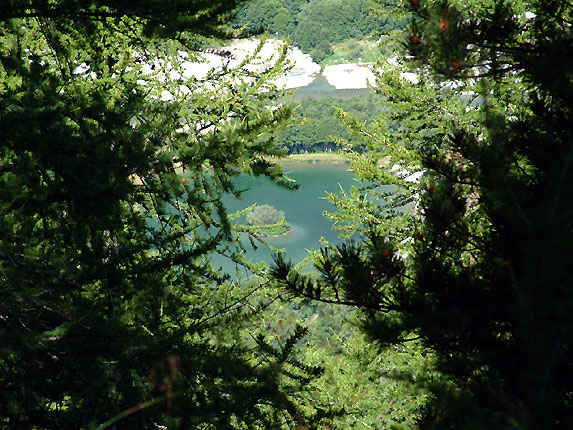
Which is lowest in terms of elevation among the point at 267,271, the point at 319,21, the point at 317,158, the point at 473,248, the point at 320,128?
the point at 317,158

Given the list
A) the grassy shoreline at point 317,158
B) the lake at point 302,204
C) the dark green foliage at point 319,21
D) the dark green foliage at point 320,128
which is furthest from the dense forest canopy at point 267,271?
the dark green foliage at point 319,21

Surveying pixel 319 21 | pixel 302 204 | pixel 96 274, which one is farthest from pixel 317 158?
pixel 96 274

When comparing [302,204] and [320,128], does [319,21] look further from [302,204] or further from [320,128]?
[302,204]

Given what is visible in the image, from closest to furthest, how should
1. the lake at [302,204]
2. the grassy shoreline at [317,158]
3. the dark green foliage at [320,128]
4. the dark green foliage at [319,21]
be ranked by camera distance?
1. the lake at [302,204]
2. the grassy shoreline at [317,158]
3. the dark green foliage at [320,128]
4. the dark green foliage at [319,21]

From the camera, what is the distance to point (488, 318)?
253 centimetres

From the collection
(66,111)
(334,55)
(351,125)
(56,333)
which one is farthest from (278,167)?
(334,55)

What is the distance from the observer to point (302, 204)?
56656mm

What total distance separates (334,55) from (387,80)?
374 feet

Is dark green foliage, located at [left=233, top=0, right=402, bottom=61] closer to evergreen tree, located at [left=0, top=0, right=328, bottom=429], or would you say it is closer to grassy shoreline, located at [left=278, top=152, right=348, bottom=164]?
grassy shoreline, located at [left=278, top=152, right=348, bottom=164]

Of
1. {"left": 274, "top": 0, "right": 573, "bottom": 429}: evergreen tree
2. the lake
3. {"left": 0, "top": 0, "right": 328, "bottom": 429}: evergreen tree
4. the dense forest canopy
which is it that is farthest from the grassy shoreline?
{"left": 274, "top": 0, "right": 573, "bottom": 429}: evergreen tree

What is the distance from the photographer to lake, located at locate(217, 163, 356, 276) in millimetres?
47250

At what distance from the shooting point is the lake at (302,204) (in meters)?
47.2

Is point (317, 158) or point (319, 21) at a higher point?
point (319, 21)

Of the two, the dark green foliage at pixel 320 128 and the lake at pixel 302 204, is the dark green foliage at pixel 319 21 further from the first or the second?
the lake at pixel 302 204
